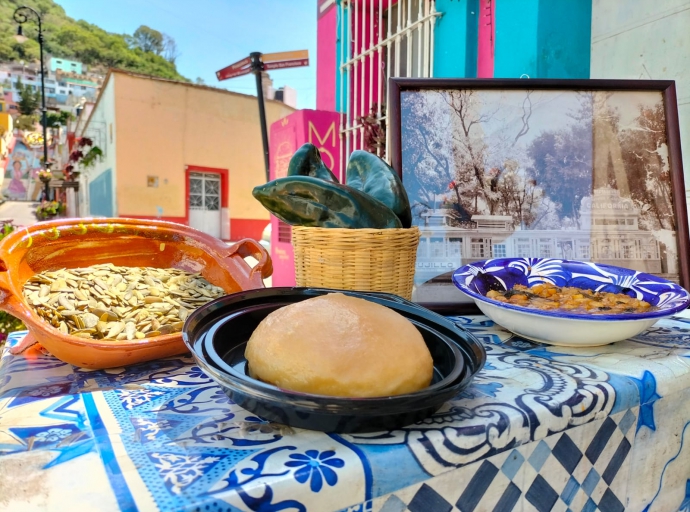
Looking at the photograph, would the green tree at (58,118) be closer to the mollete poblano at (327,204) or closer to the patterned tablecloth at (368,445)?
the mollete poblano at (327,204)

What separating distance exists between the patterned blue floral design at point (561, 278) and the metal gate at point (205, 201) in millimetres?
10373

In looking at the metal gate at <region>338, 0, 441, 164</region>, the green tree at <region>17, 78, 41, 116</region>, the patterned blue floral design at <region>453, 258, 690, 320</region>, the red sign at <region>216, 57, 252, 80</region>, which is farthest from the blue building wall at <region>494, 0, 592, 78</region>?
the green tree at <region>17, 78, 41, 116</region>

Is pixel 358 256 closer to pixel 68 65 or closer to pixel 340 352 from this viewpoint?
pixel 340 352

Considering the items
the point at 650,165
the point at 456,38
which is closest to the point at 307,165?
the point at 650,165

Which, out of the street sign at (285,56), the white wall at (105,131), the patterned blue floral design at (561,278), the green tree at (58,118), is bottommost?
the patterned blue floral design at (561,278)

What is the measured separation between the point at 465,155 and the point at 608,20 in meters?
1.20

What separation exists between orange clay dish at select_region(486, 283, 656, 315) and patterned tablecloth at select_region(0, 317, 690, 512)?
6cm

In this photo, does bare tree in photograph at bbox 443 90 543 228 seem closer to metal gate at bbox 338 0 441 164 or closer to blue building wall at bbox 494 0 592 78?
blue building wall at bbox 494 0 592 78

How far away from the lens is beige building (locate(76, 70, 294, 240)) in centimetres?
952

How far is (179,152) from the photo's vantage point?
401 inches

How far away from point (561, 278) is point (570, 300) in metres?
0.14

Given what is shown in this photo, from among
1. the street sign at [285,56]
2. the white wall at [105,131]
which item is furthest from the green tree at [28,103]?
the street sign at [285,56]

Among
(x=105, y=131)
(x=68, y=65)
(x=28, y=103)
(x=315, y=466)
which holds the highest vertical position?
(x=68, y=65)

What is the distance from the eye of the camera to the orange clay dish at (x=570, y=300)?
0.64 m
